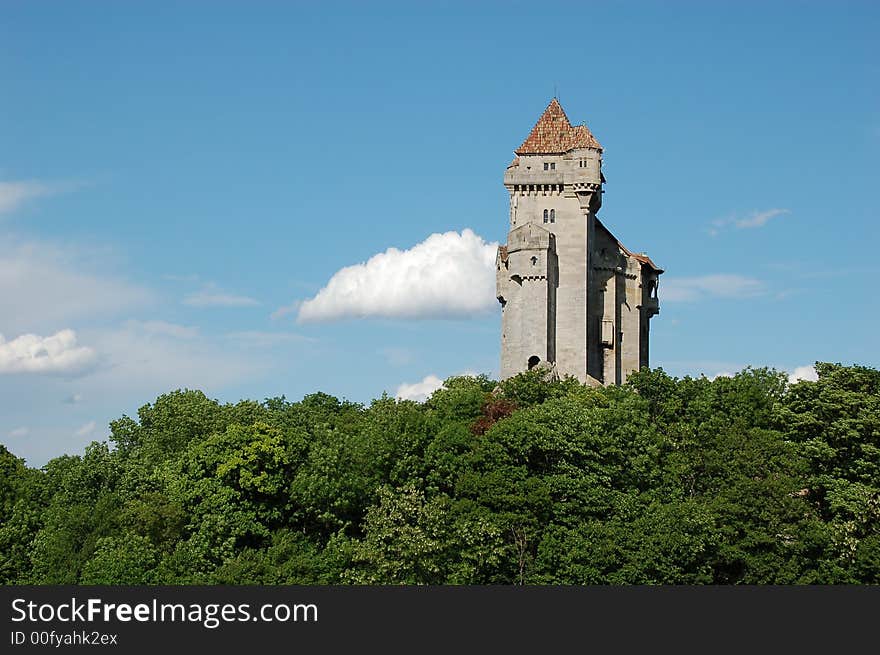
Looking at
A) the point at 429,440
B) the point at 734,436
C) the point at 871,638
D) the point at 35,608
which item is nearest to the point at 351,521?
the point at 429,440

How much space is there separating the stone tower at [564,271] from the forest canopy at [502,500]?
1159 inches

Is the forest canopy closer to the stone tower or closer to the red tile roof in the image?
the stone tower

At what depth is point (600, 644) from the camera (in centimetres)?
4269

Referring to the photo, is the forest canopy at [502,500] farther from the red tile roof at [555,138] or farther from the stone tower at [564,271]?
the red tile roof at [555,138]

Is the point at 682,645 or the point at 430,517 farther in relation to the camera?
the point at 430,517

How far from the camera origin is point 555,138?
359ft

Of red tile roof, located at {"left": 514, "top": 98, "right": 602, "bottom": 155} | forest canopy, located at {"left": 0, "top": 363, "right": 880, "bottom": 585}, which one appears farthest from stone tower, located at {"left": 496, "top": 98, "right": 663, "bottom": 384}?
forest canopy, located at {"left": 0, "top": 363, "right": 880, "bottom": 585}

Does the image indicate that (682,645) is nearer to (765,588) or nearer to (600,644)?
(600,644)

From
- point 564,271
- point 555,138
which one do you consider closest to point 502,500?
point 564,271

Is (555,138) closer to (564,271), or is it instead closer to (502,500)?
(564,271)

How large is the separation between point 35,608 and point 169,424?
46.2m

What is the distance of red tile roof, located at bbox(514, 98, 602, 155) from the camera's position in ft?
356

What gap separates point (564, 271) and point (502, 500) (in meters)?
45.1

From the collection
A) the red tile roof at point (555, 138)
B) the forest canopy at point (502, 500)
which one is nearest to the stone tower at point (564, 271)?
the red tile roof at point (555, 138)
